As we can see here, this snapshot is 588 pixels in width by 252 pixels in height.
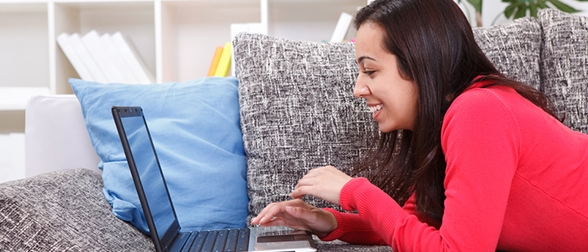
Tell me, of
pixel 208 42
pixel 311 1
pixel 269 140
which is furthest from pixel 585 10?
pixel 269 140

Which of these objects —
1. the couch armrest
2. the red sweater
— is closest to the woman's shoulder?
the red sweater

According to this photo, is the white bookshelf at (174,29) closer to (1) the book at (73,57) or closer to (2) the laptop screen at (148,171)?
(1) the book at (73,57)

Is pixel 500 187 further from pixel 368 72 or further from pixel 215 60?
pixel 215 60

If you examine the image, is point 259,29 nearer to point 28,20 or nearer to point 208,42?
point 208,42

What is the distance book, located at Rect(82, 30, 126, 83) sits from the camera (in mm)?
2244

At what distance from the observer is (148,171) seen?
3.51ft

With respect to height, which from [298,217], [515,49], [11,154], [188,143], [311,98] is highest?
[515,49]

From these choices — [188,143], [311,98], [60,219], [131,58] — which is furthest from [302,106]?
[131,58]

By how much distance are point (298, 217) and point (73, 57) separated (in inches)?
58.6

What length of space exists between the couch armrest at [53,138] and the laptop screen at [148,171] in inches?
13.3

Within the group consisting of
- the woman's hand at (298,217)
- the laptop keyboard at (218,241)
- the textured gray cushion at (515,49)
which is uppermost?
the textured gray cushion at (515,49)

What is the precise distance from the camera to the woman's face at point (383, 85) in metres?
0.98

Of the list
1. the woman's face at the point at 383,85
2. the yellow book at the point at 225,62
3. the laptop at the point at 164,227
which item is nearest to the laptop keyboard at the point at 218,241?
the laptop at the point at 164,227

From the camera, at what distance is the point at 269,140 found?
1.35 meters
